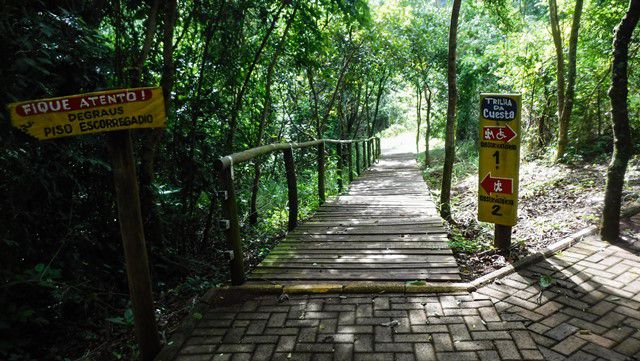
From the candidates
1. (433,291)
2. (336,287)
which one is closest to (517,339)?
(433,291)

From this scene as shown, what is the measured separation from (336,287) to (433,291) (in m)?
0.71

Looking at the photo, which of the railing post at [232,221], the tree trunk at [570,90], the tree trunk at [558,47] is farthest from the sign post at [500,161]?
the tree trunk at [558,47]

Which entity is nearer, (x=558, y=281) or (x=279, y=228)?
(x=558, y=281)

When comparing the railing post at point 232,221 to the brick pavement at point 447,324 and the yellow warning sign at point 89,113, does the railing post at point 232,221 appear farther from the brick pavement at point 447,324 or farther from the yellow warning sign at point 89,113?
the yellow warning sign at point 89,113

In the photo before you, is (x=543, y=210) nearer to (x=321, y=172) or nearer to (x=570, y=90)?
(x=321, y=172)

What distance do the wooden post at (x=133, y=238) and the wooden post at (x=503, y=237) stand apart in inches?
119

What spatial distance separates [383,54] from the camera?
45.3ft

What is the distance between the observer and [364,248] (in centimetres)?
398

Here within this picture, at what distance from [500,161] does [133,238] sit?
10.0 ft

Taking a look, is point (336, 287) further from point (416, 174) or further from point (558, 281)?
point (416, 174)

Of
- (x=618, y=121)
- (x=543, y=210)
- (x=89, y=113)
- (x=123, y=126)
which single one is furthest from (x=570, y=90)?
(x=89, y=113)

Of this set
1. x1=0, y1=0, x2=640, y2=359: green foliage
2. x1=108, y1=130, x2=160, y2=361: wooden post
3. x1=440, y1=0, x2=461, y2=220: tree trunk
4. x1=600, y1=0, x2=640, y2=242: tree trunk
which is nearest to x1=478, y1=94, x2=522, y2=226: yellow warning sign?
x1=0, y1=0, x2=640, y2=359: green foliage

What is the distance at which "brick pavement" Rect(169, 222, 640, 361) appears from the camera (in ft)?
7.31

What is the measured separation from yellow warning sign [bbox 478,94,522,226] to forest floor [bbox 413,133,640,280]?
1.32 ft
